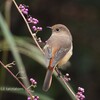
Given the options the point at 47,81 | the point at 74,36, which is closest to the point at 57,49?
the point at 47,81

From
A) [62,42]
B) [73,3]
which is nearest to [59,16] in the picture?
[73,3]

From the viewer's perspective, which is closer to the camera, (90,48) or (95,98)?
(90,48)

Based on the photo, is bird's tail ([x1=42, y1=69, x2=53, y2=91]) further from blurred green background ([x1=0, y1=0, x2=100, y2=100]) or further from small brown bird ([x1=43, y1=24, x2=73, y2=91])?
blurred green background ([x1=0, y1=0, x2=100, y2=100])

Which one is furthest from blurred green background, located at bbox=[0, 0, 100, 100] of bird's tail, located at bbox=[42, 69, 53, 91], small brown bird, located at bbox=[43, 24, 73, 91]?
bird's tail, located at bbox=[42, 69, 53, 91]

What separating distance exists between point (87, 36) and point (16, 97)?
1.30 m

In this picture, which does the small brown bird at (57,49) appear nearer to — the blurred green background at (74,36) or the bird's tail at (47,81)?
the bird's tail at (47,81)

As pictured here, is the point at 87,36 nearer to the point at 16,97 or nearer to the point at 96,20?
the point at 96,20

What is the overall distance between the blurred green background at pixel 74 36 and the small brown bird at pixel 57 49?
7.75 ft

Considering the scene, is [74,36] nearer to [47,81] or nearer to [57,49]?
[57,49]

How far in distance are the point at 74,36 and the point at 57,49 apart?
3396 mm

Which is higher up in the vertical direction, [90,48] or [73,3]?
[73,3]

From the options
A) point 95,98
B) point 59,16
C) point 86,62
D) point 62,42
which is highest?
point 62,42

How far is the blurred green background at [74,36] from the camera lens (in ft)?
23.1

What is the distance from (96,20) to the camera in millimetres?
7434
